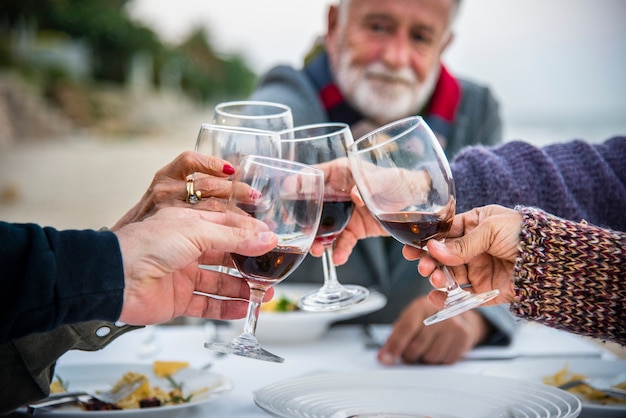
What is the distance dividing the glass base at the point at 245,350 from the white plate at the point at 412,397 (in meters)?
0.09

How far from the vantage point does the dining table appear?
1.68 metres

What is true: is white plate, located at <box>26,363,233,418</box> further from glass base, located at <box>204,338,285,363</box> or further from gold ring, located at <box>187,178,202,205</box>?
gold ring, located at <box>187,178,202,205</box>

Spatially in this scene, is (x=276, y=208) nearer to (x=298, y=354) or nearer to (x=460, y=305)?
(x=460, y=305)

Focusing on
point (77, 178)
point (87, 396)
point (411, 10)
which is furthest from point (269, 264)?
point (77, 178)

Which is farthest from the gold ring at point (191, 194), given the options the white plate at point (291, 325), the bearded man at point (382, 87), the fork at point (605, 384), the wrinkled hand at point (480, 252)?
the bearded man at point (382, 87)

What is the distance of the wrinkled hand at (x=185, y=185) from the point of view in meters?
1.38

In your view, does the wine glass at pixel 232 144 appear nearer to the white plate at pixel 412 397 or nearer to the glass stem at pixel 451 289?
the white plate at pixel 412 397

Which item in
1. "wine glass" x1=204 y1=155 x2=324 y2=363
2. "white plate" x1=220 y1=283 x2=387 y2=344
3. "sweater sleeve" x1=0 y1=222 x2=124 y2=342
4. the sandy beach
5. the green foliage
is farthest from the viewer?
the green foliage

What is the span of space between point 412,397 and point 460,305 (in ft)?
0.77

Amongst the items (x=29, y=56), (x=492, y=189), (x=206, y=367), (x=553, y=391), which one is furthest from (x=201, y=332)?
(x=29, y=56)

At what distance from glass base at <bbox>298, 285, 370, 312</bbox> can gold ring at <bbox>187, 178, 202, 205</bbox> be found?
0.97ft

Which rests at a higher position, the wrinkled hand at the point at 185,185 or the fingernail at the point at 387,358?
the wrinkled hand at the point at 185,185

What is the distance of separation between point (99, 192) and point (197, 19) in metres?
23.9

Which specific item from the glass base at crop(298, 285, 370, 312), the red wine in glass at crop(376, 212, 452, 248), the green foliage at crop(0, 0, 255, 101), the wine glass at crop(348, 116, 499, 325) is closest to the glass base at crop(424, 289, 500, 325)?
the wine glass at crop(348, 116, 499, 325)
